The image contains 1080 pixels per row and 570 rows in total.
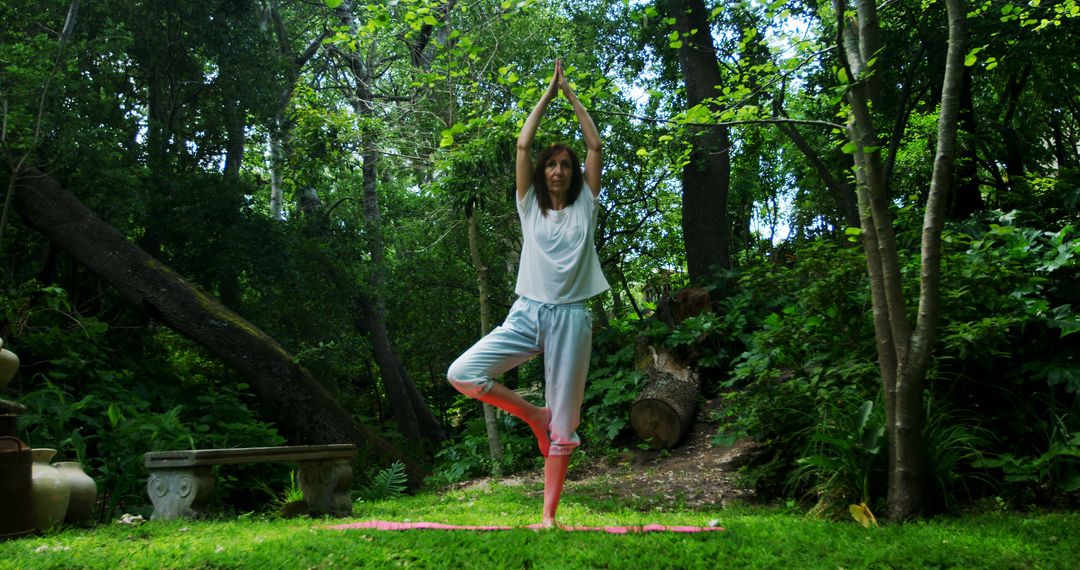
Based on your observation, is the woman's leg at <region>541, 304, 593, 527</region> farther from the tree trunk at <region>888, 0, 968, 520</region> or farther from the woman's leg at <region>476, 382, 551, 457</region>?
the tree trunk at <region>888, 0, 968, 520</region>

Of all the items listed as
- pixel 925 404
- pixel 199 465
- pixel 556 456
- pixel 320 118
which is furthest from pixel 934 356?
pixel 320 118

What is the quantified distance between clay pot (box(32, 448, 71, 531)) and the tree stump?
550cm

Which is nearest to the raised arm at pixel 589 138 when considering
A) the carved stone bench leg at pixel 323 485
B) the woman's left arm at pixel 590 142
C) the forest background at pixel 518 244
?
the woman's left arm at pixel 590 142

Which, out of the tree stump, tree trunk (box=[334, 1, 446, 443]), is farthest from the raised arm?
tree trunk (box=[334, 1, 446, 443])

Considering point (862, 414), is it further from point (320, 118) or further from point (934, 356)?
point (320, 118)

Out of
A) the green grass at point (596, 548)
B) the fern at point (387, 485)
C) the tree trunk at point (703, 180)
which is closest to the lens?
the green grass at point (596, 548)

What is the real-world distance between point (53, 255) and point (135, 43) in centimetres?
302

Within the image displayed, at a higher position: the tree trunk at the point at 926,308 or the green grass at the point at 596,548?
the tree trunk at the point at 926,308

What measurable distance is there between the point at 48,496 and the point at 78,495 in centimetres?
36

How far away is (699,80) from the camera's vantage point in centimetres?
1105

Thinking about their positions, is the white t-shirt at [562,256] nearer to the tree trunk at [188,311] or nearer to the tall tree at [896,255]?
the tall tree at [896,255]

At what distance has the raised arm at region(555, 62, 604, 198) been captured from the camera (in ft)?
13.9

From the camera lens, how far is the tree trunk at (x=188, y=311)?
905cm

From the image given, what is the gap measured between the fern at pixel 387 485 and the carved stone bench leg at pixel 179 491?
10.0ft
